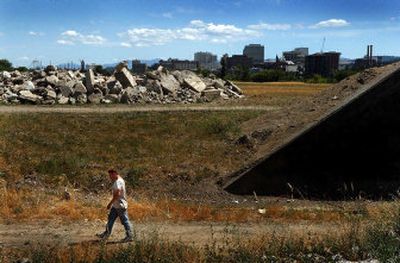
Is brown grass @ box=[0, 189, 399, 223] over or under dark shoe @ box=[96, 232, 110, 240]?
under

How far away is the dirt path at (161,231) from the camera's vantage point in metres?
11.5

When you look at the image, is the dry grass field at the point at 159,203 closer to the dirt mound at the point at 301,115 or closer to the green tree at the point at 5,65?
the dirt mound at the point at 301,115

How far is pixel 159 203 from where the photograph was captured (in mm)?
15766

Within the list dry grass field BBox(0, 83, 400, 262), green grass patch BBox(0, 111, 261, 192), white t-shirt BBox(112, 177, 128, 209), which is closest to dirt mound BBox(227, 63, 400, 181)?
dry grass field BBox(0, 83, 400, 262)

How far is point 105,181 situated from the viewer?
18.3m

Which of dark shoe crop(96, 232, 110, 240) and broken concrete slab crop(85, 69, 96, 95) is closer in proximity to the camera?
dark shoe crop(96, 232, 110, 240)

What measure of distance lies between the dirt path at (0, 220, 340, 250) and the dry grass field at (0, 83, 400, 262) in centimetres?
2

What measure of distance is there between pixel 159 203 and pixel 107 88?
2213cm

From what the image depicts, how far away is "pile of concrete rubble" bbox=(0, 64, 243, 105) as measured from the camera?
3500 cm

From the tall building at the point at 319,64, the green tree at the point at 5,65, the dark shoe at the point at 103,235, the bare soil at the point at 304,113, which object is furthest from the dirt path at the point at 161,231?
the tall building at the point at 319,64

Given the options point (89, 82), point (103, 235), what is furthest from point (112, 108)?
point (103, 235)

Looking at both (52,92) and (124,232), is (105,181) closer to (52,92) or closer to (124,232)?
(124,232)

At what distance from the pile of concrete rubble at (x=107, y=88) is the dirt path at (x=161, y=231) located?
73.9 ft

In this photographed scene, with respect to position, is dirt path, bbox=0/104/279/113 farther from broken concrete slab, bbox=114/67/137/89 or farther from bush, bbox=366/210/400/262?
bush, bbox=366/210/400/262
